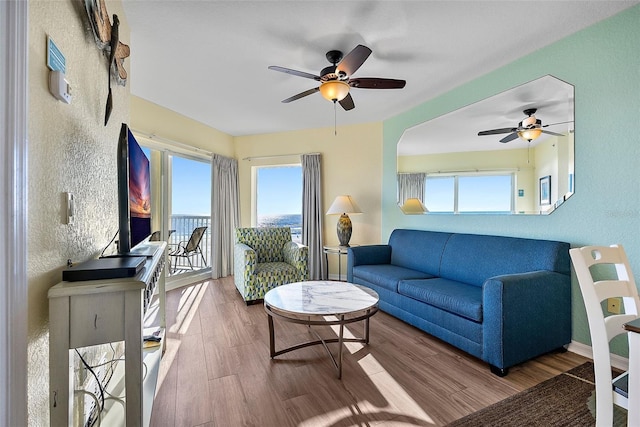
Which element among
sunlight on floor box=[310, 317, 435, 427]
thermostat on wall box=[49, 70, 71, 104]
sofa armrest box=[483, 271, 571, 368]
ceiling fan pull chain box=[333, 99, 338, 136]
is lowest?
sunlight on floor box=[310, 317, 435, 427]

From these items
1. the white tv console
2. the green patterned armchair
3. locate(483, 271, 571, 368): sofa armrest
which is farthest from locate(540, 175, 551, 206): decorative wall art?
the white tv console

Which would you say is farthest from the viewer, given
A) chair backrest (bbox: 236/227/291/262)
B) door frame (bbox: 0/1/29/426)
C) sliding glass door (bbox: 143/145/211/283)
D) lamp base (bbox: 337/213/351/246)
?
lamp base (bbox: 337/213/351/246)

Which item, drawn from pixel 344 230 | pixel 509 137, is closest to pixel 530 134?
pixel 509 137

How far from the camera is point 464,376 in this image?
1.87m

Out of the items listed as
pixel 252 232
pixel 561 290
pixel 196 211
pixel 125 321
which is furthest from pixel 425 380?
pixel 196 211

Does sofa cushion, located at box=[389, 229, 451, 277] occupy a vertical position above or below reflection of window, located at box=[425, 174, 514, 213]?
below

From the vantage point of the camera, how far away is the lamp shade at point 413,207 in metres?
3.59

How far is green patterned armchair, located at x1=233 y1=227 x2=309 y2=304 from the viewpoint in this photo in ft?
10.5

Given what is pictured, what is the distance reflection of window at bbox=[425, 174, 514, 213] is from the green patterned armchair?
1672 millimetres

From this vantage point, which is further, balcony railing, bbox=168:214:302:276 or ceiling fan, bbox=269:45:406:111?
balcony railing, bbox=168:214:302:276

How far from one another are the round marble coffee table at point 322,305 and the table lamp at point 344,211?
1651 mm

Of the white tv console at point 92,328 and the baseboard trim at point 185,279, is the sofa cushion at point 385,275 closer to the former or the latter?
the white tv console at point 92,328

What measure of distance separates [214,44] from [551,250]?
309 cm

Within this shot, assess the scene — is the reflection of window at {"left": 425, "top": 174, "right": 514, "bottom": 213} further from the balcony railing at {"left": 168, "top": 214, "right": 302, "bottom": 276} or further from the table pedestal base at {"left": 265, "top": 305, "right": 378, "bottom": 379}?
the balcony railing at {"left": 168, "top": 214, "right": 302, "bottom": 276}
